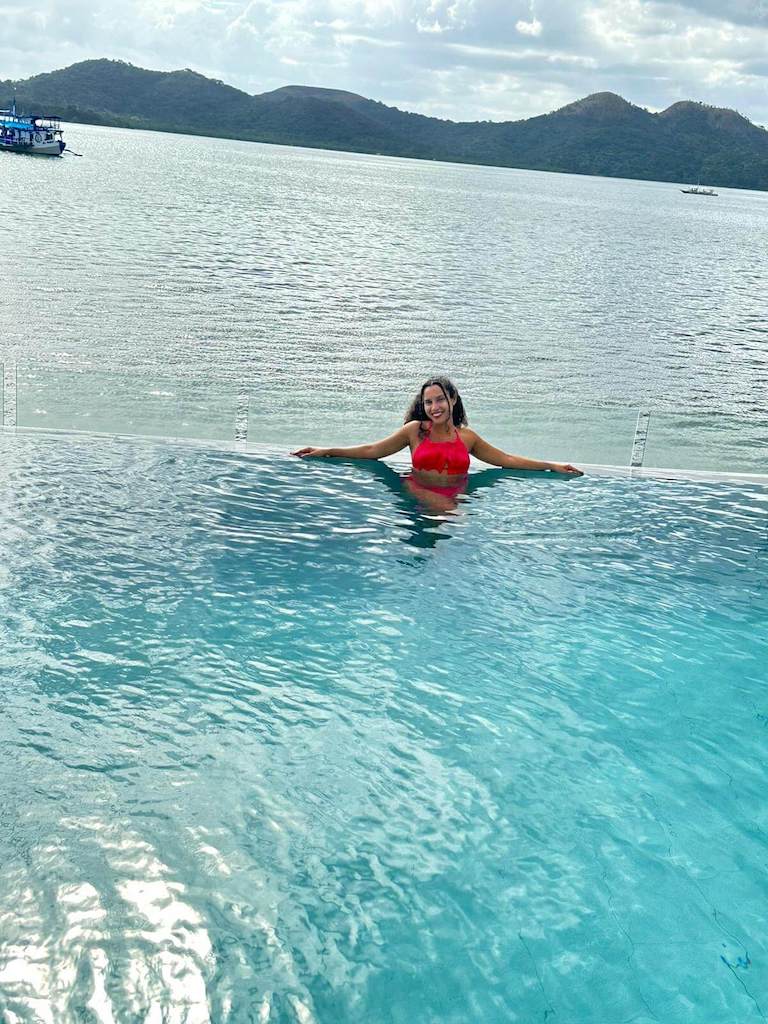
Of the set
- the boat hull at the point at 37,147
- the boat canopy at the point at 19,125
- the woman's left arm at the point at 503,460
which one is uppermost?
the boat canopy at the point at 19,125

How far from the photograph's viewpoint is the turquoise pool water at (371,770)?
390 centimetres

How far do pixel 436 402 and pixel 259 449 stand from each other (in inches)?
90.2

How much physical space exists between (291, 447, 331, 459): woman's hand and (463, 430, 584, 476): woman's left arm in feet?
4.66

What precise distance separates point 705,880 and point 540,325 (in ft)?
100

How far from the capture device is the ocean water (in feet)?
37.0

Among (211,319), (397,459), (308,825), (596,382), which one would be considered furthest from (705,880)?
(211,319)

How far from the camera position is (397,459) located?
1093 cm

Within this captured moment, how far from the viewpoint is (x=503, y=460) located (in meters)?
10.7

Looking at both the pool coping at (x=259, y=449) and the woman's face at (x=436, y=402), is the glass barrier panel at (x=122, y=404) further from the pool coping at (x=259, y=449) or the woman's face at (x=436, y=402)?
the woman's face at (x=436, y=402)

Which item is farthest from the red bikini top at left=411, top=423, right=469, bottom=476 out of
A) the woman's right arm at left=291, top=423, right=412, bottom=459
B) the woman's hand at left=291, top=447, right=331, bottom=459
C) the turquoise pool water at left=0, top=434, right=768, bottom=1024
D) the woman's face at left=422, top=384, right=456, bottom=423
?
the turquoise pool water at left=0, top=434, right=768, bottom=1024

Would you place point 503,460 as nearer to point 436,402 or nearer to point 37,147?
point 436,402

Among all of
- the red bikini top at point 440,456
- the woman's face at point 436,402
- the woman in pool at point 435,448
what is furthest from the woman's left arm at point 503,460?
the woman's face at point 436,402

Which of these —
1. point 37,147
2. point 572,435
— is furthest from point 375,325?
point 37,147

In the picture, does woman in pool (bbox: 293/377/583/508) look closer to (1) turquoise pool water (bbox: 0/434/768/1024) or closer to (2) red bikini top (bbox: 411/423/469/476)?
(2) red bikini top (bbox: 411/423/469/476)
